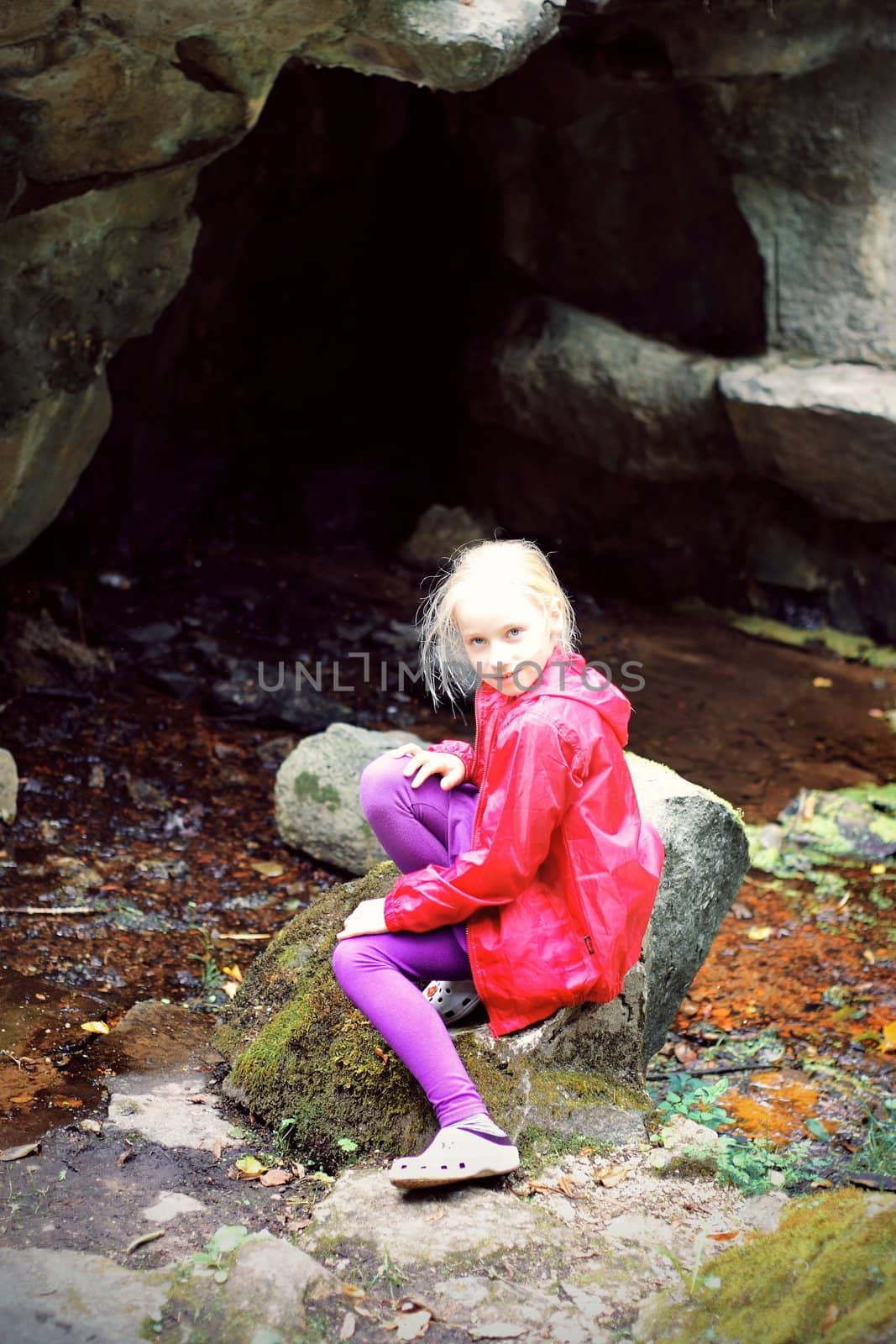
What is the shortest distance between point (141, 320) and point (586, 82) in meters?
3.52

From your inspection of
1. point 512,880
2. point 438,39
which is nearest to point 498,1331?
point 512,880

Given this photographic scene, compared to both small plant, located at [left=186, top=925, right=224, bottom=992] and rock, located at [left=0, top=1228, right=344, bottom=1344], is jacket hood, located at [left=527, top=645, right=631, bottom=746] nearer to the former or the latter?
rock, located at [left=0, top=1228, right=344, bottom=1344]

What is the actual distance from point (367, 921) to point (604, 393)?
5897mm

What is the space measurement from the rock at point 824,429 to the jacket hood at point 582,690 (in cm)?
469

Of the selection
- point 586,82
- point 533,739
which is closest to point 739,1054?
point 533,739

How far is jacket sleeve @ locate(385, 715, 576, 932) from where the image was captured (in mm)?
2471

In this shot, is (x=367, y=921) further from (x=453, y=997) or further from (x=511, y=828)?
(x=511, y=828)

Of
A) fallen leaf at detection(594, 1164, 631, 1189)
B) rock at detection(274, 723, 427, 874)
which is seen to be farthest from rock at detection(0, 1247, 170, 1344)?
rock at detection(274, 723, 427, 874)

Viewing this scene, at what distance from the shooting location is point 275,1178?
2680 millimetres

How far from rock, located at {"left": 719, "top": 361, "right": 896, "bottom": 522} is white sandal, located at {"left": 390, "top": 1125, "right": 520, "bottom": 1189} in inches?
210

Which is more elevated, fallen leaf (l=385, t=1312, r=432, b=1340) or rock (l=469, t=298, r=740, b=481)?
rock (l=469, t=298, r=740, b=481)

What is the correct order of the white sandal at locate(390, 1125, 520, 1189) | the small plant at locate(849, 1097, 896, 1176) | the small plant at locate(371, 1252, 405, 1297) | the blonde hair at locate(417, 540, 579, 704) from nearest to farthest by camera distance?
the small plant at locate(371, 1252, 405, 1297), the white sandal at locate(390, 1125, 520, 1189), the blonde hair at locate(417, 540, 579, 704), the small plant at locate(849, 1097, 896, 1176)

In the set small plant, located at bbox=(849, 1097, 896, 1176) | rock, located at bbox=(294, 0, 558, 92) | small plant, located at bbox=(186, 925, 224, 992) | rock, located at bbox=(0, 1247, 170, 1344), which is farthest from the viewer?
rock, located at bbox=(294, 0, 558, 92)

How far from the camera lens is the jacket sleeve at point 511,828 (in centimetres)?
247
